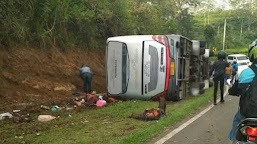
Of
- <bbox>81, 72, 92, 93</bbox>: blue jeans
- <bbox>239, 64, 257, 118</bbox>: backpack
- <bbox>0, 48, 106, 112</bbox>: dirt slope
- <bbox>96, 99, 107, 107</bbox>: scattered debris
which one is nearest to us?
<bbox>239, 64, 257, 118</bbox>: backpack

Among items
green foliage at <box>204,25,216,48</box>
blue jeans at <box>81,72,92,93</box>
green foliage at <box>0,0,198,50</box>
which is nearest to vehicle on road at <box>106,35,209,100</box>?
blue jeans at <box>81,72,92,93</box>

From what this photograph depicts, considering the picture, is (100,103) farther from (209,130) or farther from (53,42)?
(53,42)

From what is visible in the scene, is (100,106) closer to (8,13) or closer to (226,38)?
(8,13)

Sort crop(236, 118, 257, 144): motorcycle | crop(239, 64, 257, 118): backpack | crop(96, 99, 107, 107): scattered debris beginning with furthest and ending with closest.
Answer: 1. crop(96, 99, 107, 107): scattered debris
2. crop(239, 64, 257, 118): backpack
3. crop(236, 118, 257, 144): motorcycle

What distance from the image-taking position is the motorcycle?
10.9ft

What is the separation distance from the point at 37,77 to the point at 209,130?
863 centimetres

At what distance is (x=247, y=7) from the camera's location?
263ft

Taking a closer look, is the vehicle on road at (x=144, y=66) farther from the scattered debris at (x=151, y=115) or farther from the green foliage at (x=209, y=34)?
the green foliage at (x=209, y=34)

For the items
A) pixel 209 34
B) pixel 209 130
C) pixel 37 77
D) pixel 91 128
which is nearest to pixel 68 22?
pixel 37 77

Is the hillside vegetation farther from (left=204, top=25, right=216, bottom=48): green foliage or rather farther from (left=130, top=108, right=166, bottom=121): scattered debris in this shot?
(left=204, top=25, right=216, bottom=48): green foliage

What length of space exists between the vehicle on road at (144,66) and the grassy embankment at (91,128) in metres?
1.63

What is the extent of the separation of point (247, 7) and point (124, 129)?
259 ft

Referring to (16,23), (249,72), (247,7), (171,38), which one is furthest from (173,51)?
(247,7)

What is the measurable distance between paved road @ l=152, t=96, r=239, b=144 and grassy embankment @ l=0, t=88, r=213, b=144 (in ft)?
1.52
